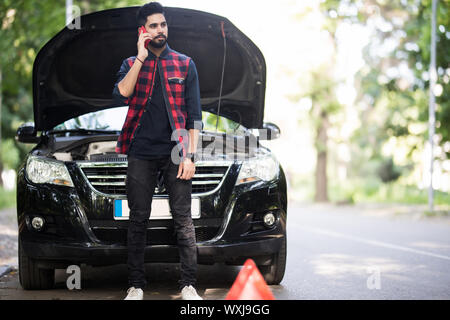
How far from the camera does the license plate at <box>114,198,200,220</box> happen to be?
466cm

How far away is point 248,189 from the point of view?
4828mm

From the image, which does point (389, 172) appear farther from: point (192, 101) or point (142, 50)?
point (142, 50)

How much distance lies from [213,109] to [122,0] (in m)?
11.6

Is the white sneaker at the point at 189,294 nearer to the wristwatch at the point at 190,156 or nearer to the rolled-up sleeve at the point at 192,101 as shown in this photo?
the wristwatch at the point at 190,156

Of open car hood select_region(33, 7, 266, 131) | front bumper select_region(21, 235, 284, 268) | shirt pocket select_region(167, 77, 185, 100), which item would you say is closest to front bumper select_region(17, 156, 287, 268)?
front bumper select_region(21, 235, 284, 268)

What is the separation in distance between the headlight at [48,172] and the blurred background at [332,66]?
36.6 ft

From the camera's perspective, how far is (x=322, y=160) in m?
24.2

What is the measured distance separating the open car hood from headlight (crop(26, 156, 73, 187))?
2.70 feet

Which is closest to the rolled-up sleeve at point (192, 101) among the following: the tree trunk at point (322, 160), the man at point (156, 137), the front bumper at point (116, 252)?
the man at point (156, 137)

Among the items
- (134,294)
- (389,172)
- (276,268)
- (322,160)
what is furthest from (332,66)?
(134,294)

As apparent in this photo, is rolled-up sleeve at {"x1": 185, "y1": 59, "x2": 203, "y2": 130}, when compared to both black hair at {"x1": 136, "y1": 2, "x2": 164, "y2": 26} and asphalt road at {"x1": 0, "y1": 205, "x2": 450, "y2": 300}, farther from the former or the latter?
asphalt road at {"x1": 0, "y1": 205, "x2": 450, "y2": 300}
